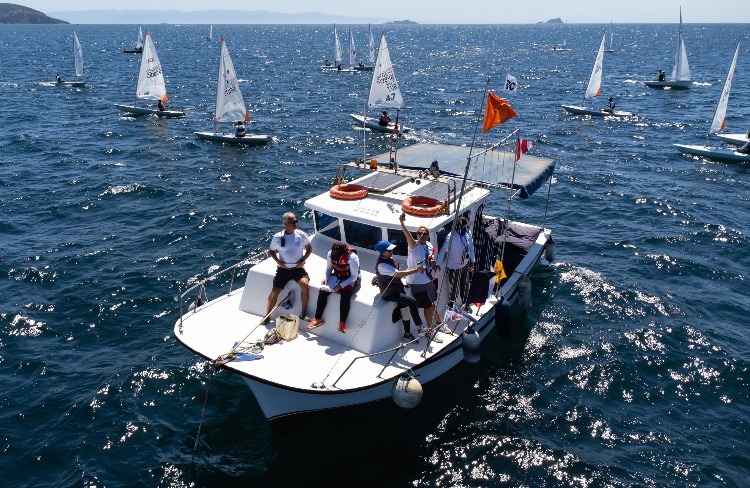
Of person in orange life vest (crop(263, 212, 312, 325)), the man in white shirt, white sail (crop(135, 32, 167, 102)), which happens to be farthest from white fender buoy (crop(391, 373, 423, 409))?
white sail (crop(135, 32, 167, 102))

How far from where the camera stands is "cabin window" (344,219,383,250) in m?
14.9

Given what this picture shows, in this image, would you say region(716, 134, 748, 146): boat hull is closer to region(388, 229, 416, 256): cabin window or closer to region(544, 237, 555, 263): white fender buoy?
region(544, 237, 555, 263): white fender buoy

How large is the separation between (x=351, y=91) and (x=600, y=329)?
5301 centimetres

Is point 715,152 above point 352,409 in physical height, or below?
above

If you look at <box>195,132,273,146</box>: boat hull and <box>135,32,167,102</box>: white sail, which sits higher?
<box>135,32,167,102</box>: white sail

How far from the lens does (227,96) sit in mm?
40094

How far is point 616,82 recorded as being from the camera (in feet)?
253

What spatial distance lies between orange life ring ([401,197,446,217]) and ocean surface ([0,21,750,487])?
4223mm

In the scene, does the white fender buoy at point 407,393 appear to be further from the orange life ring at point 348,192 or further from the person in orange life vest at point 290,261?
the orange life ring at point 348,192

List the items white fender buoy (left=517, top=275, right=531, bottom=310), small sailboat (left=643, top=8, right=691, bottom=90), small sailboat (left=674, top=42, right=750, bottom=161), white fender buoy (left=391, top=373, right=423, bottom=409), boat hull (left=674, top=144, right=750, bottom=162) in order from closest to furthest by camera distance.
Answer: white fender buoy (left=391, top=373, right=423, bottom=409) → white fender buoy (left=517, top=275, right=531, bottom=310) → boat hull (left=674, top=144, right=750, bottom=162) → small sailboat (left=674, top=42, right=750, bottom=161) → small sailboat (left=643, top=8, right=691, bottom=90)

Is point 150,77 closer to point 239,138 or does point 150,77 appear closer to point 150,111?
point 150,111

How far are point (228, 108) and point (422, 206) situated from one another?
29403 mm

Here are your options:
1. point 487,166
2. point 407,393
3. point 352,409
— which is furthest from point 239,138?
point 407,393

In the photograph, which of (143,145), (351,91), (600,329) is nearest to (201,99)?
(351,91)
